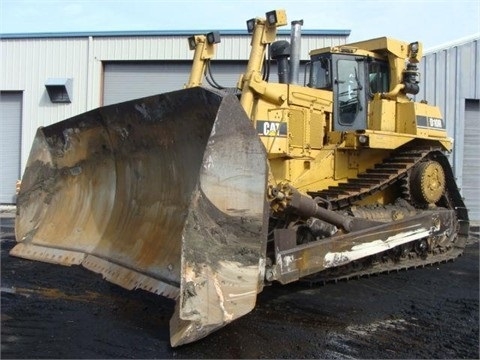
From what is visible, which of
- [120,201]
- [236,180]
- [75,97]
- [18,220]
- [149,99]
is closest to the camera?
[236,180]

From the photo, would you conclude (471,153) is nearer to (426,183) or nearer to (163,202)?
(426,183)

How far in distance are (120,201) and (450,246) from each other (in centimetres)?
528

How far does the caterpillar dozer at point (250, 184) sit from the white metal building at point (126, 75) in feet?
21.4

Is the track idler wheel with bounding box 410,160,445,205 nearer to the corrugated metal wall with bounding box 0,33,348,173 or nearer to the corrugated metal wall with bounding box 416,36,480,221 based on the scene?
the corrugated metal wall with bounding box 416,36,480,221

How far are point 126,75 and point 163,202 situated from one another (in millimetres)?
11811

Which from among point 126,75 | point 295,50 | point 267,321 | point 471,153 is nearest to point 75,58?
point 126,75

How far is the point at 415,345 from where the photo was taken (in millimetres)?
4254

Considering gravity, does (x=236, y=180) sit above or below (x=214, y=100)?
below

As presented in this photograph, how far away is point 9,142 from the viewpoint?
17.4 metres

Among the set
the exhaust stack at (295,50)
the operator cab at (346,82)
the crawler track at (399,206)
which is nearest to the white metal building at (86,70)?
the operator cab at (346,82)

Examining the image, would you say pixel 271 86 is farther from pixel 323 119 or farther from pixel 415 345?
pixel 415 345

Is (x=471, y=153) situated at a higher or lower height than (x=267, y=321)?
higher

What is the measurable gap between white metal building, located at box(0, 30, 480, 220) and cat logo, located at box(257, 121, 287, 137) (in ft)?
28.7

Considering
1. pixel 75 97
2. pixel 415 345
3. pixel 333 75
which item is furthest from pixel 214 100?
pixel 75 97
